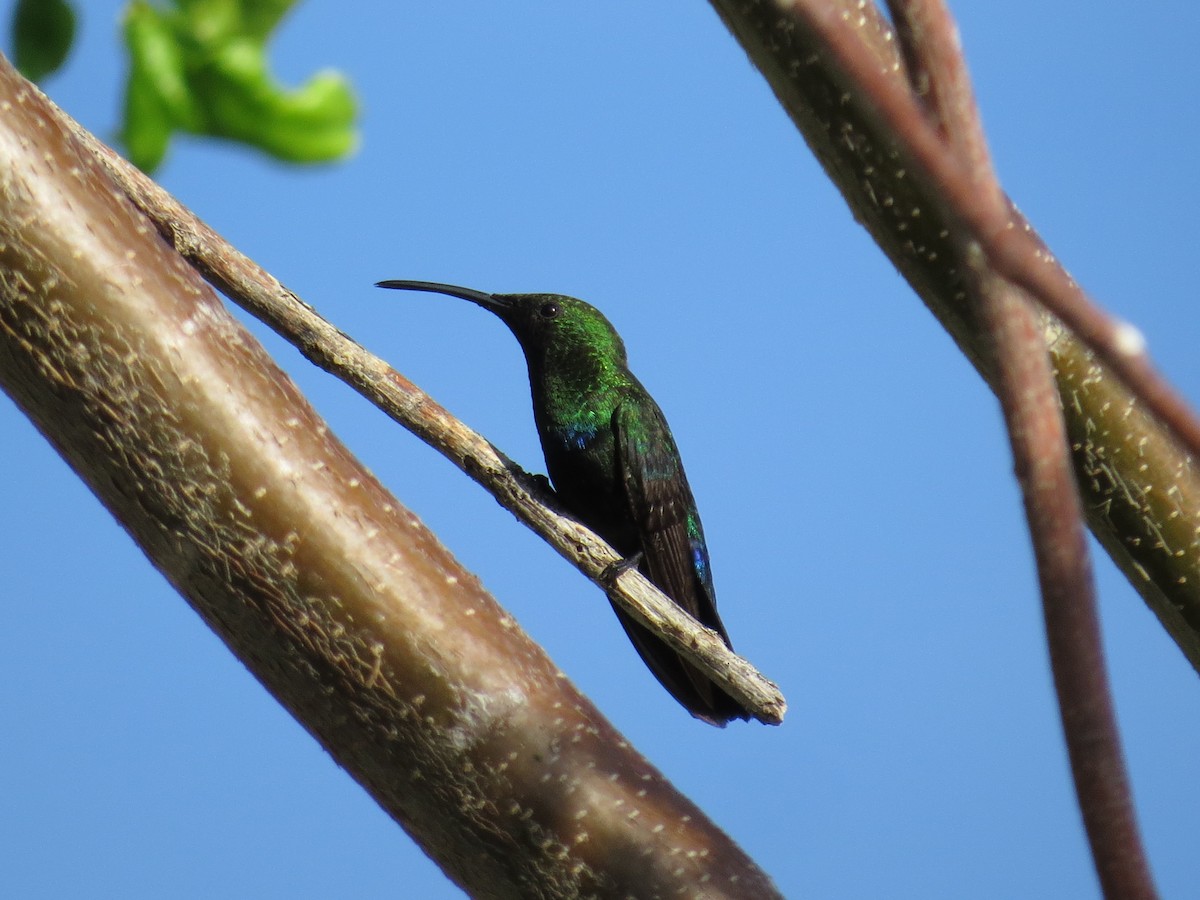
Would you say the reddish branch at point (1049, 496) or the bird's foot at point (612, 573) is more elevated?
the bird's foot at point (612, 573)

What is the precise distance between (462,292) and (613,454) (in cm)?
58

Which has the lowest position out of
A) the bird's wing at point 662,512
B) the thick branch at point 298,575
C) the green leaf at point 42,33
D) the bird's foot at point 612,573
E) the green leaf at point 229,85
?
the thick branch at point 298,575

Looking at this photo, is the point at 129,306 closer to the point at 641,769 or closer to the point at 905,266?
the point at 641,769

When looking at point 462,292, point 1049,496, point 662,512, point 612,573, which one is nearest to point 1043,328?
point 612,573

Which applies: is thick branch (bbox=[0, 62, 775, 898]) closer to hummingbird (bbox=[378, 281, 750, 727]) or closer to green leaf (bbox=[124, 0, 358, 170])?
green leaf (bbox=[124, 0, 358, 170])

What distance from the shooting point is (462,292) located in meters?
3.29

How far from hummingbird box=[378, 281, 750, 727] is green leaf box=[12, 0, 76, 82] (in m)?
1.90

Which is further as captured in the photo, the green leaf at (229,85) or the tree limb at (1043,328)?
the tree limb at (1043,328)

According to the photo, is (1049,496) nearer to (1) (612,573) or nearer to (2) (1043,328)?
(2) (1043,328)

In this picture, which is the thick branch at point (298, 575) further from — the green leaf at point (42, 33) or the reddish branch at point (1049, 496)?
the reddish branch at point (1049, 496)

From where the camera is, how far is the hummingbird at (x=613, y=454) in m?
2.99

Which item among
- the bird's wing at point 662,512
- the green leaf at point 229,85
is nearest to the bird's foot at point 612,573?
the green leaf at point 229,85

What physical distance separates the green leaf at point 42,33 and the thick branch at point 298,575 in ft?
0.37

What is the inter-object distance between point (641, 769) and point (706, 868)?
109 mm
